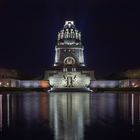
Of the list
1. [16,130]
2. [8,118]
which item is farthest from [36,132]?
[8,118]

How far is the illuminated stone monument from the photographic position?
98.1 meters

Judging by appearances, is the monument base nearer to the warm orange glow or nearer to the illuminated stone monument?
the illuminated stone monument

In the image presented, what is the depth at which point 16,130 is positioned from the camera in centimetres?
1752

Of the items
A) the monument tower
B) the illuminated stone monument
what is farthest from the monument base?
the monument tower

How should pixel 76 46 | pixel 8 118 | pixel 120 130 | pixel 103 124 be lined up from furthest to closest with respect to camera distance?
pixel 76 46 → pixel 8 118 → pixel 103 124 → pixel 120 130

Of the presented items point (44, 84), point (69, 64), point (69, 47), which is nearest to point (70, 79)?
point (44, 84)

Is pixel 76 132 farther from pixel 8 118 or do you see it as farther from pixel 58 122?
pixel 8 118

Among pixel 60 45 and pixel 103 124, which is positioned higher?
pixel 60 45

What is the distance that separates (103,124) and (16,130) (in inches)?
150

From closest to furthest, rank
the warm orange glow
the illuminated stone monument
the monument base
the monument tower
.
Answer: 1. the monument base
2. the warm orange glow
3. the illuminated stone monument
4. the monument tower

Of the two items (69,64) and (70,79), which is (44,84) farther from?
(69,64)

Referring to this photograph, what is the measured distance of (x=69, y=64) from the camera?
104875 mm

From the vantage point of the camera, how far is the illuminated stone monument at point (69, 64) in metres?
98.1

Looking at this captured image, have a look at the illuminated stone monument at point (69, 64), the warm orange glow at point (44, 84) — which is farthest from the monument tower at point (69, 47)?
the warm orange glow at point (44, 84)
